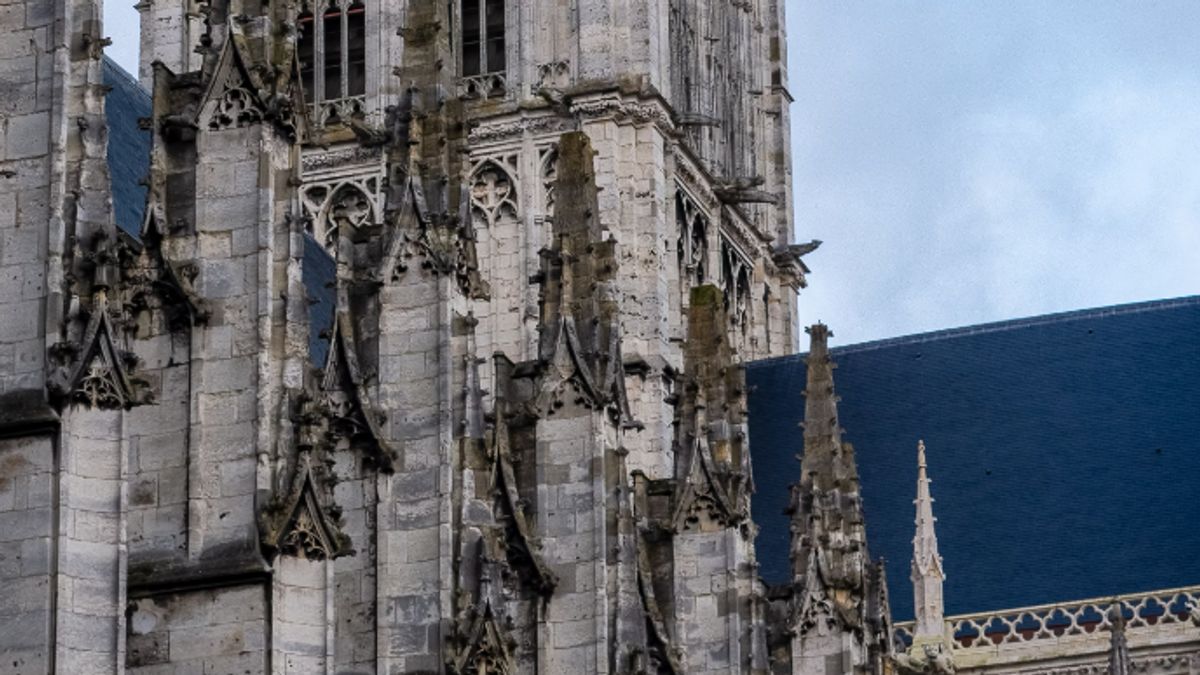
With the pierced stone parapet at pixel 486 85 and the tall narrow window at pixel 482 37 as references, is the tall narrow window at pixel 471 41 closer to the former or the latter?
the tall narrow window at pixel 482 37

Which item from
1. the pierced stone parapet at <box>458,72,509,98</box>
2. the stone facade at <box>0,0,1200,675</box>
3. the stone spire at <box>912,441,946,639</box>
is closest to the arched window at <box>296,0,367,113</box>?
the pierced stone parapet at <box>458,72,509,98</box>

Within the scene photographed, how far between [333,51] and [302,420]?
33.1 meters

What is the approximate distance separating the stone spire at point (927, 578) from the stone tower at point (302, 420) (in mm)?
16380

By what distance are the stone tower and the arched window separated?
18.4 meters

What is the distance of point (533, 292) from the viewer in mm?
52281

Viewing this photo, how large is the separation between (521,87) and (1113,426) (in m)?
11.1

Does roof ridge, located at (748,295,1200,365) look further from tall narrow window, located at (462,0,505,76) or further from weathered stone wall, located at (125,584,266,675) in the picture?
weathered stone wall, located at (125,584,266,675)

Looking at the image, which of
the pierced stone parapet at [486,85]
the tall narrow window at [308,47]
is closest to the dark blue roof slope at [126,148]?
the pierced stone parapet at [486,85]

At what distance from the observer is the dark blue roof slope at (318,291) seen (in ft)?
114

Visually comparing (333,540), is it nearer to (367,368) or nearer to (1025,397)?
(367,368)

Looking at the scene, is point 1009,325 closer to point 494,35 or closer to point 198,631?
point 494,35

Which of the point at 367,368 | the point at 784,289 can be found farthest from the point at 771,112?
the point at 367,368

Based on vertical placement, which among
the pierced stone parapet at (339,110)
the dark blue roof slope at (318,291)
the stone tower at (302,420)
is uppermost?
the pierced stone parapet at (339,110)

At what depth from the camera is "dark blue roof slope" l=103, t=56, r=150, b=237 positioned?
3300 centimetres
